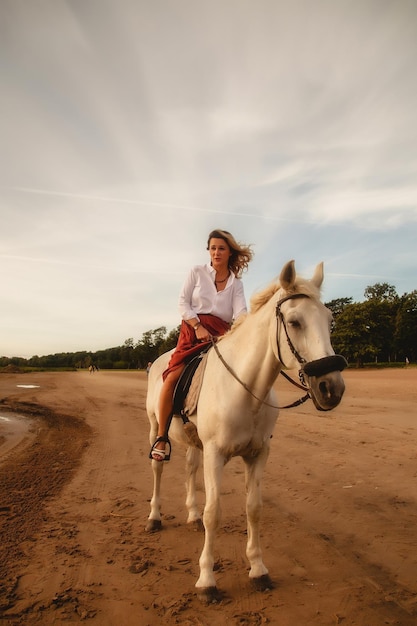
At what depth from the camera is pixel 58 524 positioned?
514 centimetres

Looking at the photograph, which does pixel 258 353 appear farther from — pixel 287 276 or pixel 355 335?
pixel 355 335

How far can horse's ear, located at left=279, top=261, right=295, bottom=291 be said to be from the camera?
3369mm

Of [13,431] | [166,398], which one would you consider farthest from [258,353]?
[13,431]

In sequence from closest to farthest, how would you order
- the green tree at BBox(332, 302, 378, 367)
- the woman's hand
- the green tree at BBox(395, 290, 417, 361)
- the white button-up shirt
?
1. the woman's hand
2. the white button-up shirt
3. the green tree at BBox(332, 302, 378, 367)
4. the green tree at BBox(395, 290, 417, 361)

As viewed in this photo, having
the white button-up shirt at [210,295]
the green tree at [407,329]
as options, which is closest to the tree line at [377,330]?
the green tree at [407,329]

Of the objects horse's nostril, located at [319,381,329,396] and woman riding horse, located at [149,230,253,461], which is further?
woman riding horse, located at [149,230,253,461]

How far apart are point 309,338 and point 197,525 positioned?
3.34 meters

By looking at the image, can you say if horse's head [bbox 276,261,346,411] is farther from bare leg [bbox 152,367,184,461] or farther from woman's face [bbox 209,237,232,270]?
bare leg [bbox 152,367,184,461]

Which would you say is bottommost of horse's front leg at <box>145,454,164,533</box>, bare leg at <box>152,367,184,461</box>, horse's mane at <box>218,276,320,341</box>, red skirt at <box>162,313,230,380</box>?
horse's front leg at <box>145,454,164,533</box>

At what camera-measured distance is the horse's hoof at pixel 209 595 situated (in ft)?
11.6

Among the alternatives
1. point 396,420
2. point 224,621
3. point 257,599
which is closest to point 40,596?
point 224,621

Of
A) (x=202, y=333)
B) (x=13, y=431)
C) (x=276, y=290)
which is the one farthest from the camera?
(x=13, y=431)

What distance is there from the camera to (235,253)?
5.15 metres

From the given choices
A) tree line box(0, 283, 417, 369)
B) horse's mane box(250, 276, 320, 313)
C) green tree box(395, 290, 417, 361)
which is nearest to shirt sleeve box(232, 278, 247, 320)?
horse's mane box(250, 276, 320, 313)
